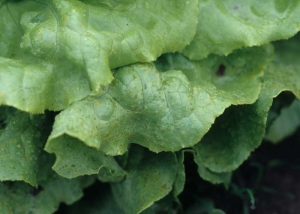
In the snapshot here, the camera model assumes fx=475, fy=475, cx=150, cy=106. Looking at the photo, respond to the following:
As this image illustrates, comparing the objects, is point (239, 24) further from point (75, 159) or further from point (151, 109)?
point (75, 159)

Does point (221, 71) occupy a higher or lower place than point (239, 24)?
lower

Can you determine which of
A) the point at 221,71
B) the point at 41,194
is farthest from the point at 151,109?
the point at 41,194

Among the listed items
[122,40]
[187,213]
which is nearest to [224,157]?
[187,213]

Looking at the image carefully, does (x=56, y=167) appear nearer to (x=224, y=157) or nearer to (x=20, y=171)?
(x=20, y=171)

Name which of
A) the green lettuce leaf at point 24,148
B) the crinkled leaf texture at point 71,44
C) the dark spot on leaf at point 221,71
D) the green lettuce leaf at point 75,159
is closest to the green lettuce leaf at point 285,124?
the dark spot on leaf at point 221,71

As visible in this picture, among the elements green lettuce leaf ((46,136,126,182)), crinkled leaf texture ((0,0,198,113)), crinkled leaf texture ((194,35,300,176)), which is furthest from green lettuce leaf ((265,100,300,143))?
green lettuce leaf ((46,136,126,182))

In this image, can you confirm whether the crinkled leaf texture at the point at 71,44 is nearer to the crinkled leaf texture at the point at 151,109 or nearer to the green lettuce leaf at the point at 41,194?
the crinkled leaf texture at the point at 151,109

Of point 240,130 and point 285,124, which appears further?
point 285,124
